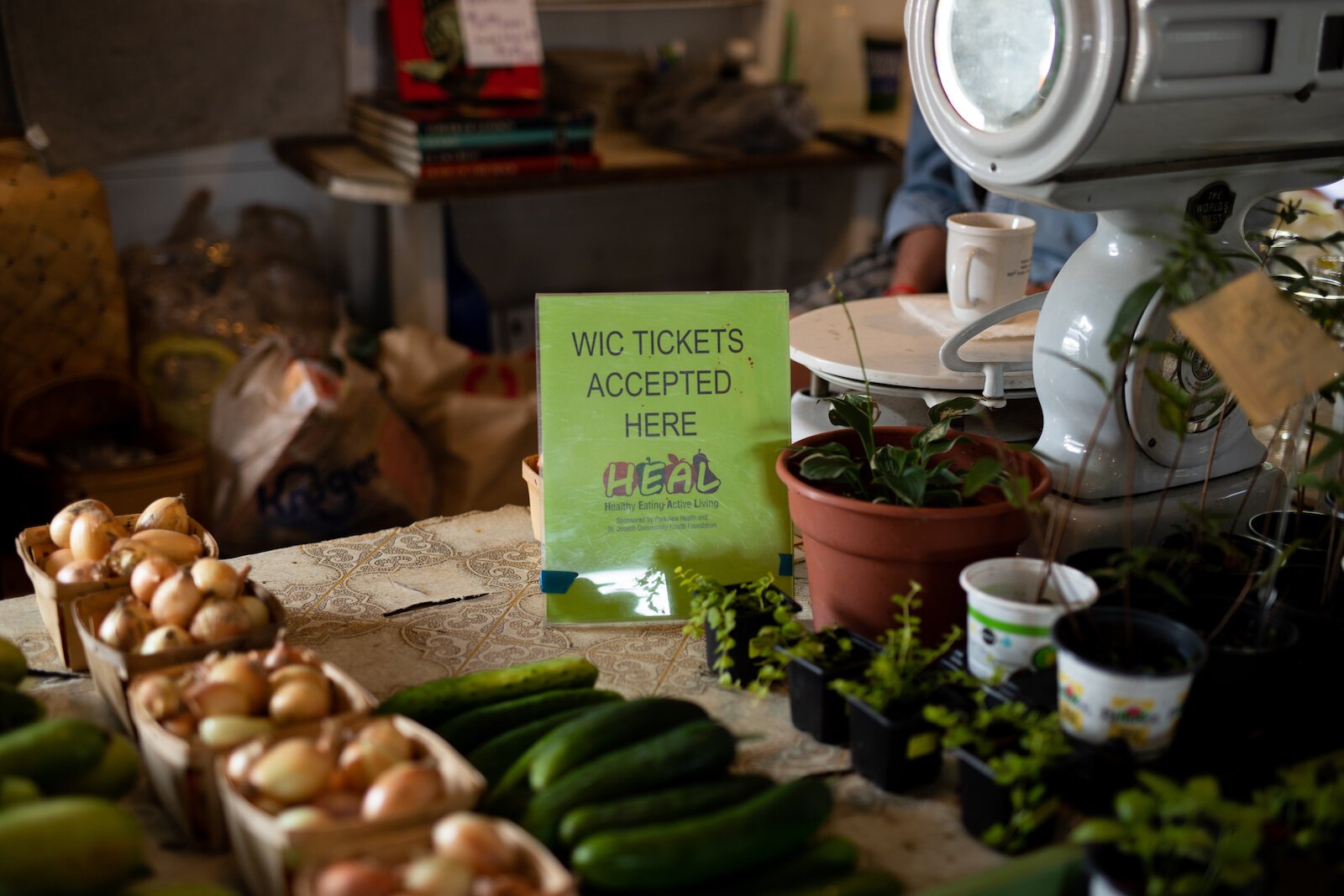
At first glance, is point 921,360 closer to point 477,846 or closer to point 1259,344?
point 1259,344

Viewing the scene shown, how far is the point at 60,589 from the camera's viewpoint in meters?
0.97

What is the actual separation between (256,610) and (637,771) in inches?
13.8

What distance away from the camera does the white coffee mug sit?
4.33 feet

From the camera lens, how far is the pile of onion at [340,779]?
0.70 m

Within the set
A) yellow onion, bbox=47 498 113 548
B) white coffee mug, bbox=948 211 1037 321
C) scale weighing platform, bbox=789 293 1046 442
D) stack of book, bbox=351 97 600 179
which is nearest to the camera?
yellow onion, bbox=47 498 113 548

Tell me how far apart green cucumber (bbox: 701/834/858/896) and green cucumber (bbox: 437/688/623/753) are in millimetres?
218

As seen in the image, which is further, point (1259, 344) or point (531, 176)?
point (531, 176)

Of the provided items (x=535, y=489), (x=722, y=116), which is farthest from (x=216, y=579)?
(x=722, y=116)

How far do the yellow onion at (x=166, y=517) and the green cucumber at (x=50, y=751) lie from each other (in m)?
0.31

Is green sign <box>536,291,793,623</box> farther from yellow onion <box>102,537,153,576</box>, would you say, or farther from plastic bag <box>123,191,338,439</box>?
plastic bag <box>123,191,338,439</box>

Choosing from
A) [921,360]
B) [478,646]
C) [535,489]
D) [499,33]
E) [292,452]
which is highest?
[499,33]

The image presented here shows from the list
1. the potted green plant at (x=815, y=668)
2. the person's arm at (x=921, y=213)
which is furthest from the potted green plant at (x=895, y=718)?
the person's arm at (x=921, y=213)

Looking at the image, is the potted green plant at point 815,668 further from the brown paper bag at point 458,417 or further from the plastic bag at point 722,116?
the plastic bag at point 722,116

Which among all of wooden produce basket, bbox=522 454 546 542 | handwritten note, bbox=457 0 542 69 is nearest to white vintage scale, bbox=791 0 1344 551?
wooden produce basket, bbox=522 454 546 542
